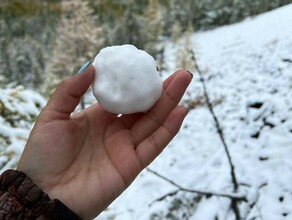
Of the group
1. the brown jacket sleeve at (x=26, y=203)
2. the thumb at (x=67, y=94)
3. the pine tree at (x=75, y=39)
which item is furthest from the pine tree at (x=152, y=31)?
the brown jacket sleeve at (x=26, y=203)

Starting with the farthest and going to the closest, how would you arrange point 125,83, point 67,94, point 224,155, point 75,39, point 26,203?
point 75,39 → point 224,155 → point 125,83 → point 67,94 → point 26,203

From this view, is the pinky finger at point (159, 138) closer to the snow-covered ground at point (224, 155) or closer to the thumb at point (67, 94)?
the thumb at point (67, 94)

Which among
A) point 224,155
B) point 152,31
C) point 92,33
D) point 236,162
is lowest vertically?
point 152,31

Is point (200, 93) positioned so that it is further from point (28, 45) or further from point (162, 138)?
point (28, 45)

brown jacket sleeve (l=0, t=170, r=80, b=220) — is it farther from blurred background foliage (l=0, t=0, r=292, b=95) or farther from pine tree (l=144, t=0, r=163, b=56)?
pine tree (l=144, t=0, r=163, b=56)

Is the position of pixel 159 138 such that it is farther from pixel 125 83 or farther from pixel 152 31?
pixel 152 31

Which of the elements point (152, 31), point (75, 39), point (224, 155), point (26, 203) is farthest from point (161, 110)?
point (152, 31)
